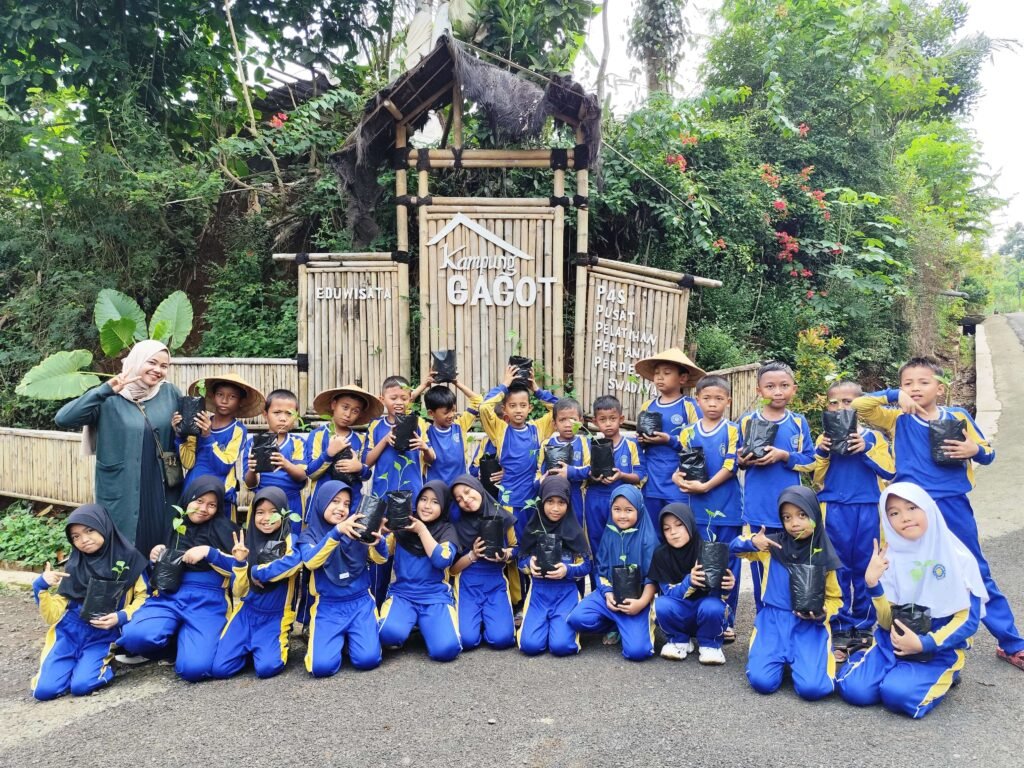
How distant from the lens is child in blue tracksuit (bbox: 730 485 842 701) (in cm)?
371

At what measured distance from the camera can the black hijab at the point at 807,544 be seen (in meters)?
3.88

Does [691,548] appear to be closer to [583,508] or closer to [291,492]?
[583,508]

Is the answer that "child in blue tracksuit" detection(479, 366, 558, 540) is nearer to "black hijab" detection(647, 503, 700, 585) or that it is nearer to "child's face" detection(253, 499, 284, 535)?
"black hijab" detection(647, 503, 700, 585)

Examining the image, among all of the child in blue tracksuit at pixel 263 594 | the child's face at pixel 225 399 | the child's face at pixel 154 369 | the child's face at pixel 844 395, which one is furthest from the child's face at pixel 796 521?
the child's face at pixel 154 369

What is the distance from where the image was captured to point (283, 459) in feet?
15.4

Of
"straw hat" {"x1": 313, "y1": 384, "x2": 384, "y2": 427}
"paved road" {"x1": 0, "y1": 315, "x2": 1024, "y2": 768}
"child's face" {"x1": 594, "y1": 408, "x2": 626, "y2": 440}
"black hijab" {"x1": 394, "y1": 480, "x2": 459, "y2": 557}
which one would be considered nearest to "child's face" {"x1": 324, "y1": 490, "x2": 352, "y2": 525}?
"black hijab" {"x1": 394, "y1": 480, "x2": 459, "y2": 557}

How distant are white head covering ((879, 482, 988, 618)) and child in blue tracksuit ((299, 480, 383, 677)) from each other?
8.96 feet

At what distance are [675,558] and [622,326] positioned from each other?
3.29 meters

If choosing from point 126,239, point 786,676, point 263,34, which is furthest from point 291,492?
point 263,34

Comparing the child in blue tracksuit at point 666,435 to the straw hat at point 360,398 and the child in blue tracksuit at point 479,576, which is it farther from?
the straw hat at point 360,398

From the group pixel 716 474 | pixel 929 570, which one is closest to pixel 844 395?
pixel 716 474

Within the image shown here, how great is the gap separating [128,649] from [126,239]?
6300 millimetres

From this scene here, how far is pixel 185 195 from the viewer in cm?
904

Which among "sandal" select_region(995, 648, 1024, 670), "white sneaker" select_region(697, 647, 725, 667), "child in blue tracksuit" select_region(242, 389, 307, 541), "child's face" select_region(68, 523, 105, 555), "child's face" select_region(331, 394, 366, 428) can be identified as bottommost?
"white sneaker" select_region(697, 647, 725, 667)
